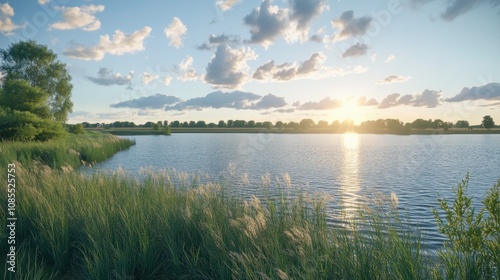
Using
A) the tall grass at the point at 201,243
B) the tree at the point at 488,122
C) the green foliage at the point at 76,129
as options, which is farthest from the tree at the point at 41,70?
the tree at the point at 488,122

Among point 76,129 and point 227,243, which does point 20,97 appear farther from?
point 227,243

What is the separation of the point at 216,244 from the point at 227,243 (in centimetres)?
48

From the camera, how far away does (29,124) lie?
3422 cm

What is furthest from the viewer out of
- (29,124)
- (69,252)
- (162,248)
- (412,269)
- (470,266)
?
(29,124)

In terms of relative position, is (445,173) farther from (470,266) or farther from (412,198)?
(470,266)

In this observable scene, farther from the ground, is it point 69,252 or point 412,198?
point 69,252

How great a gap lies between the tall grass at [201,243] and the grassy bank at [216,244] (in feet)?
0.08

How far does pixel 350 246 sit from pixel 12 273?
6843 millimetres

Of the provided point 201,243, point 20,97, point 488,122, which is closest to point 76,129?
point 20,97

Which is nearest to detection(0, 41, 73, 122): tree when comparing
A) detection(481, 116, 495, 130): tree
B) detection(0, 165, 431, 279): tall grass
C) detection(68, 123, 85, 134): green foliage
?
detection(68, 123, 85, 134): green foliage

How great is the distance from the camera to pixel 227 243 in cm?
654

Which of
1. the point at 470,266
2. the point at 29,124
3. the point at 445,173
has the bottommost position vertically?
the point at 445,173

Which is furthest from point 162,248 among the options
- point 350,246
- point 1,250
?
point 1,250

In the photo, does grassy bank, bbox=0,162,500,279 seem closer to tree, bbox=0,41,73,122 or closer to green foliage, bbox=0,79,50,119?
green foliage, bbox=0,79,50,119
